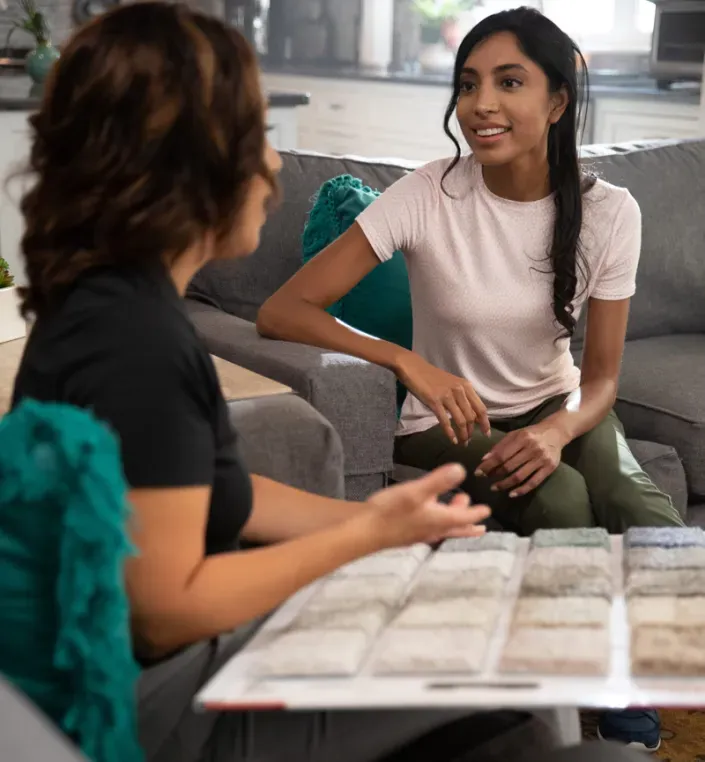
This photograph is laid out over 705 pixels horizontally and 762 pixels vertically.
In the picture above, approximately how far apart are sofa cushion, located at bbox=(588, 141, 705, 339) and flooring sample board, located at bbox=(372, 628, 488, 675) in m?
1.89

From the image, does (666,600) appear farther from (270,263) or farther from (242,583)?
(270,263)

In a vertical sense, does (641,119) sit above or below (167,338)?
below

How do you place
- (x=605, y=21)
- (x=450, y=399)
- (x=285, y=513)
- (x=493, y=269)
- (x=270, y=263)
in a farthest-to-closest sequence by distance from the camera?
(x=605, y=21), (x=270, y=263), (x=493, y=269), (x=450, y=399), (x=285, y=513)

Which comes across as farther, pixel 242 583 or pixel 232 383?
pixel 232 383

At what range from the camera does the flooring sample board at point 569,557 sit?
3.56 ft

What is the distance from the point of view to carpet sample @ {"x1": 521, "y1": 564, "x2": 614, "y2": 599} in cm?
102

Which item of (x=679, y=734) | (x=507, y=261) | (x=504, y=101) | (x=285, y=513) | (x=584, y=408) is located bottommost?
(x=679, y=734)

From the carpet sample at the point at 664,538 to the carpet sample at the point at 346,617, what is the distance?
0.27 metres

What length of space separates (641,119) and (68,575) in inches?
173

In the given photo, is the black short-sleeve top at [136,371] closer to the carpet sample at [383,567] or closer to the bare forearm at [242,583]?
the bare forearm at [242,583]

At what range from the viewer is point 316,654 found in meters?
0.91

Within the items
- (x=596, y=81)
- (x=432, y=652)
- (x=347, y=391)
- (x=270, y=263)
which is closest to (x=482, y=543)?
(x=432, y=652)

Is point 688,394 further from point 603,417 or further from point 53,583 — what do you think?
point 53,583

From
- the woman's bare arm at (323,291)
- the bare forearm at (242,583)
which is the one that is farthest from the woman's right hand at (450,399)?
the bare forearm at (242,583)
